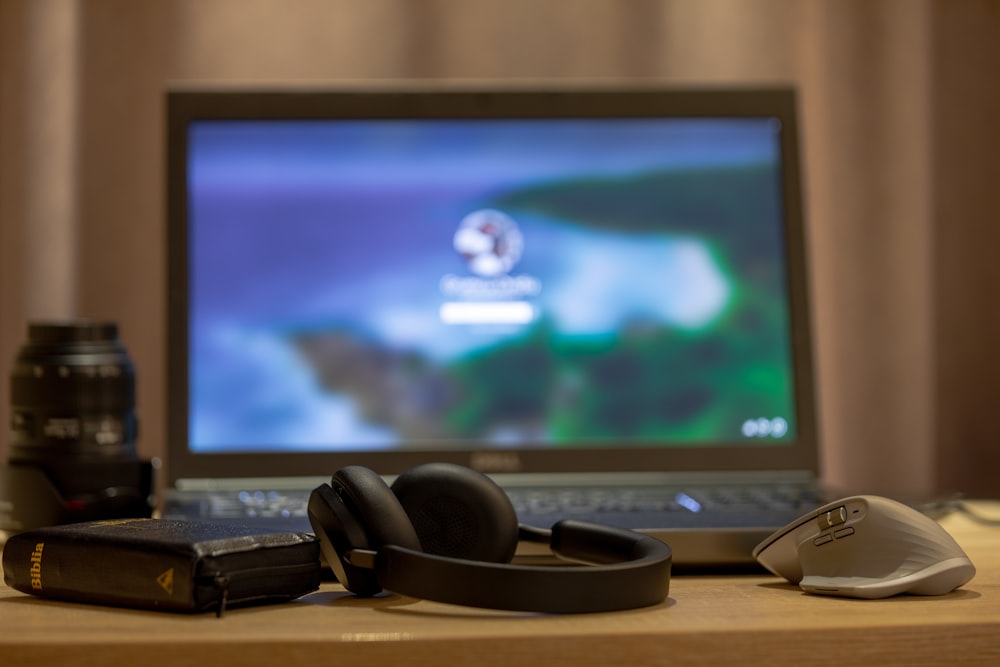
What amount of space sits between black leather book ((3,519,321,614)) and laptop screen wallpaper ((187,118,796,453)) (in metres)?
0.38

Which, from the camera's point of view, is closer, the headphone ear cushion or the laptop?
the headphone ear cushion

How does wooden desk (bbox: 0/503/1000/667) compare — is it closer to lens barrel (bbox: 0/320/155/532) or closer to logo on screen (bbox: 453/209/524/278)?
lens barrel (bbox: 0/320/155/532)

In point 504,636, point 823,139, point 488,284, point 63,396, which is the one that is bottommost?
point 504,636

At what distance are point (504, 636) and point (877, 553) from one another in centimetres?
25

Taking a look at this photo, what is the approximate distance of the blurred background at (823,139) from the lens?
4.12 ft

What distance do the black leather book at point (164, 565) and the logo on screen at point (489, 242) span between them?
1.48 feet

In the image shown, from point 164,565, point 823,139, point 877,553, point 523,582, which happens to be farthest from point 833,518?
point 823,139

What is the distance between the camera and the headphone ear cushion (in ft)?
1.87

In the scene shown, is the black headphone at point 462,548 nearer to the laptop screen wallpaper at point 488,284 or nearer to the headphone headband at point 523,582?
the headphone headband at point 523,582

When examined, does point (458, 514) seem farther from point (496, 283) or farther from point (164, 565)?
point (496, 283)

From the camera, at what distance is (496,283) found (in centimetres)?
100

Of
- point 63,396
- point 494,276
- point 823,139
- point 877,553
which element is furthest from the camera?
point 823,139

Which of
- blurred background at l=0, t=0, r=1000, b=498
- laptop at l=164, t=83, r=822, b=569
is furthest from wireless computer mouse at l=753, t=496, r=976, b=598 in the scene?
blurred background at l=0, t=0, r=1000, b=498

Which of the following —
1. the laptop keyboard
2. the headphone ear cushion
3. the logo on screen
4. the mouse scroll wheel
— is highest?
the logo on screen
